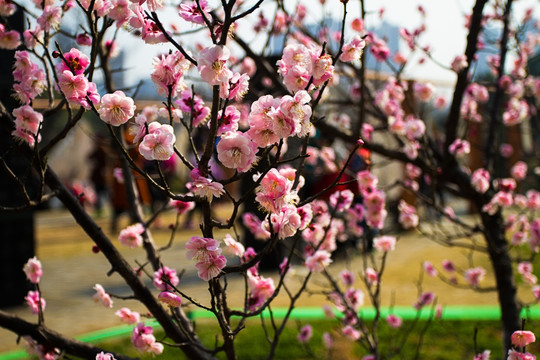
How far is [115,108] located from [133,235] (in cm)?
94

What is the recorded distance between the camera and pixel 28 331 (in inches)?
77.0

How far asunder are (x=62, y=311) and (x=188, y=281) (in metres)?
1.38

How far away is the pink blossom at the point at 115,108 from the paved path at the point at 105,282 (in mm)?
2024

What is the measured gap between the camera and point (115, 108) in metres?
1.42

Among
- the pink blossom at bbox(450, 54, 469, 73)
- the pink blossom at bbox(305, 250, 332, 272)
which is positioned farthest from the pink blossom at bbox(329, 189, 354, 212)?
the pink blossom at bbox(450, 54, 469, 73)

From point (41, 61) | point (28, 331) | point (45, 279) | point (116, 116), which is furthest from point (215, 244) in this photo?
point (45, 279)

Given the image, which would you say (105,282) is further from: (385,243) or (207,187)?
(207,187)

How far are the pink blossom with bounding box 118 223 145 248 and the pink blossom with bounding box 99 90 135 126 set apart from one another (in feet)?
2.98

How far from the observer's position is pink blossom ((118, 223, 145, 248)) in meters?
2.27

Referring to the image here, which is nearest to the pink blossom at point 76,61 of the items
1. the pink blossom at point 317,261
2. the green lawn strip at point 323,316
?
the pink blossom at point 317,261

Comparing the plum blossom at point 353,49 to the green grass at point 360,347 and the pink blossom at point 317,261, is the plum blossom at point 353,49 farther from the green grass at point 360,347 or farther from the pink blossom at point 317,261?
the green grass at point 360,347

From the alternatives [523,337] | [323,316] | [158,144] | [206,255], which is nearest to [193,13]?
[158,144]

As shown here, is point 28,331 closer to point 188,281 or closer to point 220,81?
point 220,81

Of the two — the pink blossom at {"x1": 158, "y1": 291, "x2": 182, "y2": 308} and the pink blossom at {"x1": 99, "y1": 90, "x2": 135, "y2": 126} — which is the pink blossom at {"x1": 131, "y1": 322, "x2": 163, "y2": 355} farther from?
the pink blossom at {"x1": 99, "y1": 90, "x2": 135, "y2": 126}
